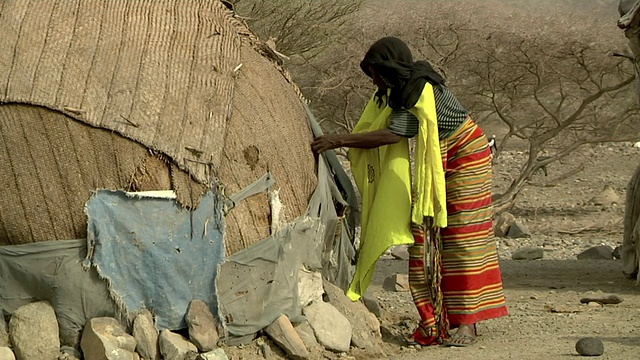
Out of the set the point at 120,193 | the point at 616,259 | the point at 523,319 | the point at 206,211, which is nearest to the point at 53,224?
the point at 120,193

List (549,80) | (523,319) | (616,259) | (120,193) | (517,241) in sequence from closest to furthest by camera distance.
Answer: (120,193)
(523,319)
(616,259)
(517,241)
(549,80)

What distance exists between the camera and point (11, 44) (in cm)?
535

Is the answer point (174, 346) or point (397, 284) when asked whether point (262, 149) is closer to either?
point (174, 346)

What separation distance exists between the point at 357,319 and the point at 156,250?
4.20 ft

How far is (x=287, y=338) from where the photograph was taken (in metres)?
5.43

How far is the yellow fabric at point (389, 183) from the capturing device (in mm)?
5723

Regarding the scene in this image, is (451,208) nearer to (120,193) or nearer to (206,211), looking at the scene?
(206,211)

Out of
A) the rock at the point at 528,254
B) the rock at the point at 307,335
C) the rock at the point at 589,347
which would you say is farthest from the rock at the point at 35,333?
the rock at the point at 528,254

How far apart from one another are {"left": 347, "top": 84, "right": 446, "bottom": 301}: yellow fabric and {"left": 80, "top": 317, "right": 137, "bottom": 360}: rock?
1.41 metres

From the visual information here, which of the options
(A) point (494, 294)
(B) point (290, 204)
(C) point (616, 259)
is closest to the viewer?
(B) point (290, 204)

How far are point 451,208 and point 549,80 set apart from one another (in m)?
10.3

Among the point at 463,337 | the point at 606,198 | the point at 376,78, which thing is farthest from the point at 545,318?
the point at 606,198

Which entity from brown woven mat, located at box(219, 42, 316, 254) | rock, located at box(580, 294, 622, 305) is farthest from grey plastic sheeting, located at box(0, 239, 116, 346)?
rock, located at box(580, 294, 622, 305)

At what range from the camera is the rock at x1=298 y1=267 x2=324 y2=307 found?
5695 mm
